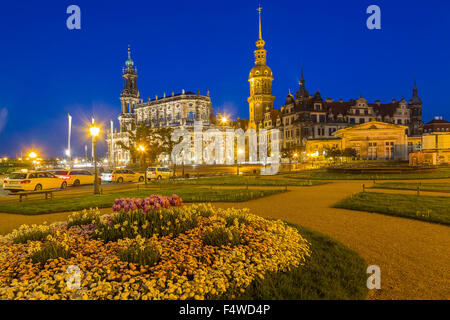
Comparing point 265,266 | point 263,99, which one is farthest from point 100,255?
point 263,99

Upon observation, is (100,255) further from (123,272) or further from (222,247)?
(222,247)

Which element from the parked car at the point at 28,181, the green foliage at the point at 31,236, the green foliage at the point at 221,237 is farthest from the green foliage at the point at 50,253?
the parked car at the point at 28,181

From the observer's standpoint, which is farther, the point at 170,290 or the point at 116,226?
the point at 116,226

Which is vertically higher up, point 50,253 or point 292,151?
point 292,151

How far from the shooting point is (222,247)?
240 inches

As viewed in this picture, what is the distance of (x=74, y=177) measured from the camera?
27688 mm

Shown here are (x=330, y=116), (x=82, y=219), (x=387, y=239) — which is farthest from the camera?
(x=330, y=116)

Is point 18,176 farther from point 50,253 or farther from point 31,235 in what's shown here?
point 50,253

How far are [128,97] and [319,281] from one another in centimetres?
14815

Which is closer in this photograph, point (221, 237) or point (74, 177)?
point (221, 237)

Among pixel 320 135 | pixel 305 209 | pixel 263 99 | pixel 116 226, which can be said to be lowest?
pixel 305 209

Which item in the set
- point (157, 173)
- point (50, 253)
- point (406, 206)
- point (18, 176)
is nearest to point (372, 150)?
point (157, 173)

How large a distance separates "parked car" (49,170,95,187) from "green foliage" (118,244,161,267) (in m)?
24.8

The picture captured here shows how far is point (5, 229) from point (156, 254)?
8.15 metres
